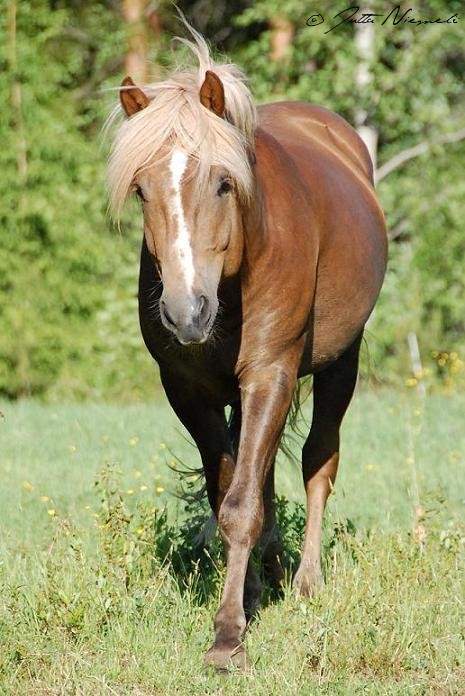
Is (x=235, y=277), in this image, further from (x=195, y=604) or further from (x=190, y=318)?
(x=195, y=604)

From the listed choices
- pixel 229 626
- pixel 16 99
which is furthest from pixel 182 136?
pixel 16 99

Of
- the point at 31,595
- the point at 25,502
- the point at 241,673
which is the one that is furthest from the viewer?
the point at 25,502

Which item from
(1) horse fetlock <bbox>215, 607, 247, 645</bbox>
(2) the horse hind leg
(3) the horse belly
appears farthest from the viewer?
(2) the horse hind leg

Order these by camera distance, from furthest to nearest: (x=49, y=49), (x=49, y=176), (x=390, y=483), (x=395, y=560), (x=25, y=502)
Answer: (x=49, y=49) < (x=49, y=176) < (x=390, y=483) < (x=25, y=502) < (x=395, y=560)

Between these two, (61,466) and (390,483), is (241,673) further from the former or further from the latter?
(61,466)

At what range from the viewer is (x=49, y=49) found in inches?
606

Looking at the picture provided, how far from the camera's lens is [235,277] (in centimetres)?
471

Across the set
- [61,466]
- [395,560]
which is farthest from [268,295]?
[61,466]

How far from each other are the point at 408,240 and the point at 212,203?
11.7 metres

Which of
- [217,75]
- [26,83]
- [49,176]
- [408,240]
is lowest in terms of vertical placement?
[408,240]

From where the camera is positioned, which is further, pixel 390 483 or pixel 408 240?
pixel 408 240

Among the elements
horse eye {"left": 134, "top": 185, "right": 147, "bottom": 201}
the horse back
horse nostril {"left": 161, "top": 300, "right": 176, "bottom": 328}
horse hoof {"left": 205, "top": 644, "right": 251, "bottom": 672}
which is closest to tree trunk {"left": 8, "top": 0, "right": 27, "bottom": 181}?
the horse back

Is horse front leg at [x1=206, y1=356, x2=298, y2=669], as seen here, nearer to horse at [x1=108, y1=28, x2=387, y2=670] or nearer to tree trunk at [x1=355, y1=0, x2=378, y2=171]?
horse at [x1=108, y1=28, x2=387, y2=670]

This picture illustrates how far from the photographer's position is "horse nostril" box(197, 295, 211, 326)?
13.5 ft
